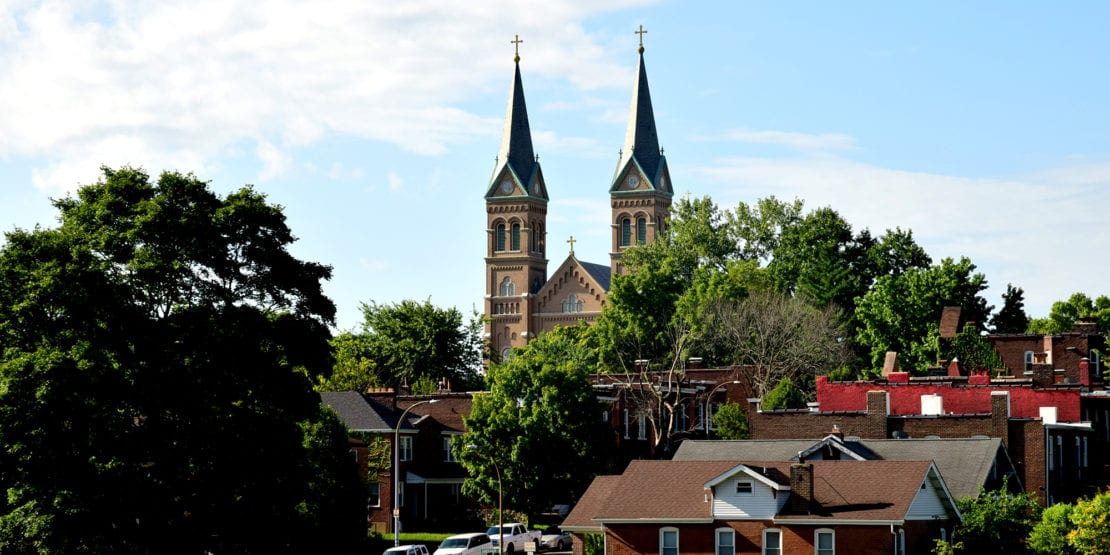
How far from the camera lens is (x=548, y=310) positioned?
6816 inches

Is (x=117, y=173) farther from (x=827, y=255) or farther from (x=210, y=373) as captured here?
(x=827, y=255)

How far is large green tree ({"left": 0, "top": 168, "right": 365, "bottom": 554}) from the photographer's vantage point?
47125mm

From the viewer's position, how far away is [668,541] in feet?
184

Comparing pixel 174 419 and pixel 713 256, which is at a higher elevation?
pixel 713 256

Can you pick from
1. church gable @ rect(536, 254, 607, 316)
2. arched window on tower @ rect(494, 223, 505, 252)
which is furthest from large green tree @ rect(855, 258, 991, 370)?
arched window on tower @ rect(494, 223, 505, 252)

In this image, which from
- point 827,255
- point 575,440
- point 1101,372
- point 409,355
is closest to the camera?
point 575,440

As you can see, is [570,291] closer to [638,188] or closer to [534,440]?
[638,188]

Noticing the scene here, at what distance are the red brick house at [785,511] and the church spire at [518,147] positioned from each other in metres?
121

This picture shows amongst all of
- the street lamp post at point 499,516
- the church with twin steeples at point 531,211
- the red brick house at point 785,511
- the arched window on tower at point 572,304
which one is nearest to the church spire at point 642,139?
the church with twin steeples at point 531,211

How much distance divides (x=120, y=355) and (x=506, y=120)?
130 metres

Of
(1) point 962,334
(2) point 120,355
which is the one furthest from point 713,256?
(2) point 120,355

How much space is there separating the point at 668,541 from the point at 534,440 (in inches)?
842

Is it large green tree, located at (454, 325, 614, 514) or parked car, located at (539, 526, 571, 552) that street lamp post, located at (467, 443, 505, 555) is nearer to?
large green tree, located at (454, 325, 614, 514)

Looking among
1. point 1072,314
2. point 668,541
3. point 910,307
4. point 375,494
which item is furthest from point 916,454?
point 1072,314
